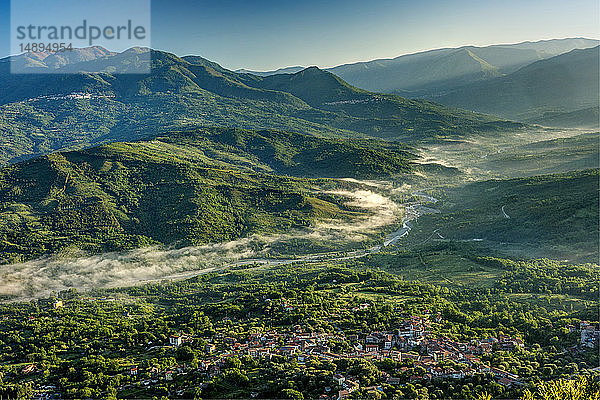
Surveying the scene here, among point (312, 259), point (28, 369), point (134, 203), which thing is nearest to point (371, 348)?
point (28, 369)

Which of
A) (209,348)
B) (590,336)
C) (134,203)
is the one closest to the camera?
(590,336)

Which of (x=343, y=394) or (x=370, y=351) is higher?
(x=343, y=394)

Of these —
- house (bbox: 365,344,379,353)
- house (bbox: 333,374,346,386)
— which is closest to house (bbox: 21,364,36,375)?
house (bbox: 333,374,346,386)

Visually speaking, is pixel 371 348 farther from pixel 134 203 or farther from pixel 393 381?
pixel 134 203

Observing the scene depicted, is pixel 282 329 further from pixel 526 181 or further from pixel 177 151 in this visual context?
pixel 177 151

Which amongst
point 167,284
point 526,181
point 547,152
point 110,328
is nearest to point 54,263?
point 167,284

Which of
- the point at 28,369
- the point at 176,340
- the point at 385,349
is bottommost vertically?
the point at 28,369

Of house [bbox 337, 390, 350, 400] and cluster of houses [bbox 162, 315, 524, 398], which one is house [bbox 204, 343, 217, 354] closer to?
cluster of houses [bbox 162, 315, 524, 398]

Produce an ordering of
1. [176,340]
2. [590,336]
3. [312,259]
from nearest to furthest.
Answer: [590,336], [176,340], [312,259]
